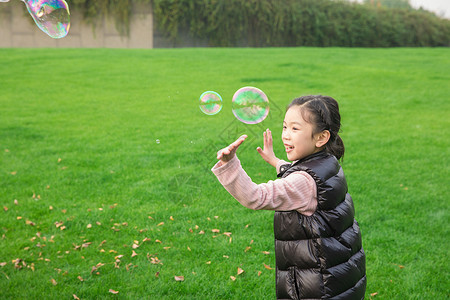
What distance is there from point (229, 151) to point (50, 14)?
9.07 feet

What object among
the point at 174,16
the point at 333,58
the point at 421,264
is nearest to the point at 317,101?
the point at 421,264

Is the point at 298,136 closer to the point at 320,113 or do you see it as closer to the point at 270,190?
the point at 320,113

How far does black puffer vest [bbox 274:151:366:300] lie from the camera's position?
6.18 feet

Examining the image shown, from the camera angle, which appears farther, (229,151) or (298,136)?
(298,136)

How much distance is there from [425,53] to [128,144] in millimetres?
13619

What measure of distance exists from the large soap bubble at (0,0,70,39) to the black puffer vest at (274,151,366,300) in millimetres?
2709

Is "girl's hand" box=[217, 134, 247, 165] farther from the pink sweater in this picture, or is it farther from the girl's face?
the girl's face

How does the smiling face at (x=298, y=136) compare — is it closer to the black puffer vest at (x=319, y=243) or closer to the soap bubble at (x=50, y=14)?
the black puffer vest at (x=319, y=243)

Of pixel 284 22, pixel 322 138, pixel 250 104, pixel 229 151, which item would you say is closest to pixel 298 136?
pixel 322 138

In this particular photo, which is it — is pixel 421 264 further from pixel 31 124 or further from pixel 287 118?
pixel 31 124

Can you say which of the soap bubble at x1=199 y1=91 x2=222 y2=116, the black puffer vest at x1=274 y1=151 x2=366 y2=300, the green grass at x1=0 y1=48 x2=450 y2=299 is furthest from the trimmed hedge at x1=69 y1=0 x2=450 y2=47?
the black puffer vest at x1=274 y1=151 x2=366 y2=300

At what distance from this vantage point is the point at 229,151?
161 cm

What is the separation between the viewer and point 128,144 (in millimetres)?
6621

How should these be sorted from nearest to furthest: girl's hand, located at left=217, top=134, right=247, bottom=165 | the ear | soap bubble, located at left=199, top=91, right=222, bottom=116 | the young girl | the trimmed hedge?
girl's hand, located at left=217, top=134, right=247, bottom=165 → the young girl → the ear → soap bubble, located at left=199, top=91, right=222, bottom=116 → the trimmed hedge
